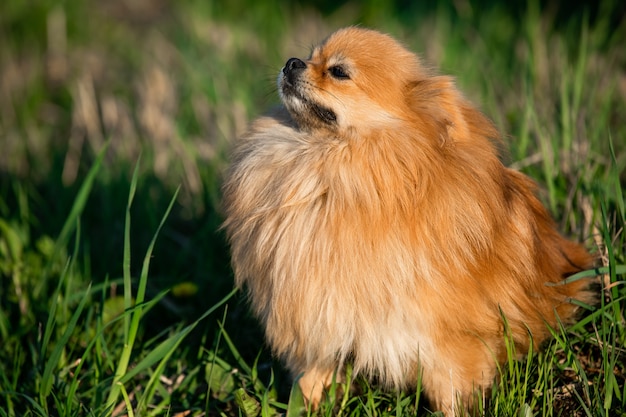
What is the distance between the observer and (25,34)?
6809mm

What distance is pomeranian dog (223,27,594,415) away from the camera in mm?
2393

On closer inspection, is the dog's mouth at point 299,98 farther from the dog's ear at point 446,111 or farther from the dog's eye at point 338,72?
the dog's ear at point 446,111

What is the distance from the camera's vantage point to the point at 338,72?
2.64m

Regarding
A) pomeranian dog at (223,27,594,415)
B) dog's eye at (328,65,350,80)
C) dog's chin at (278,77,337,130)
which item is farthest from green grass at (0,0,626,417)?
dog's eye at (328,65,350,80)

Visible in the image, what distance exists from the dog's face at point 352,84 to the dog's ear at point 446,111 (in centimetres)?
5

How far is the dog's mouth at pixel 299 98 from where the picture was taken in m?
2.62

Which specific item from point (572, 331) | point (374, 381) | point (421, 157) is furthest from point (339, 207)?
point (572, 331)

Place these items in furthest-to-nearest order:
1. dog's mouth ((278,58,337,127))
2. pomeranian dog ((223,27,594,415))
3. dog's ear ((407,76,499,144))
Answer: dog's mouth ((278,58,337,127))
dog's ear ((407,76,499,144))
pomeranian dog ((223,27,594,415))

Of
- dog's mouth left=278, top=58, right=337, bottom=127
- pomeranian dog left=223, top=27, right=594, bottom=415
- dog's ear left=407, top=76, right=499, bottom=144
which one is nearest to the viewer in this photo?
pomeranian dog left=223, top=27, right=594, bottom=415

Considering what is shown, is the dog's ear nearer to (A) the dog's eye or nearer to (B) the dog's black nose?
(A) the dog's eye

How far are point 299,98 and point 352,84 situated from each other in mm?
212

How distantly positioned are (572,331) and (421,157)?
0.94 m

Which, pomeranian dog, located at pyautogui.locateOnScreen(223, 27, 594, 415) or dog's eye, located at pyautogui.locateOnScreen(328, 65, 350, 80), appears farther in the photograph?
dog's eye, located at pyautogui.locateOnScreen(328, 65, 350, 80)

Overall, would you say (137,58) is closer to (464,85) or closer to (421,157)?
(464,85)
